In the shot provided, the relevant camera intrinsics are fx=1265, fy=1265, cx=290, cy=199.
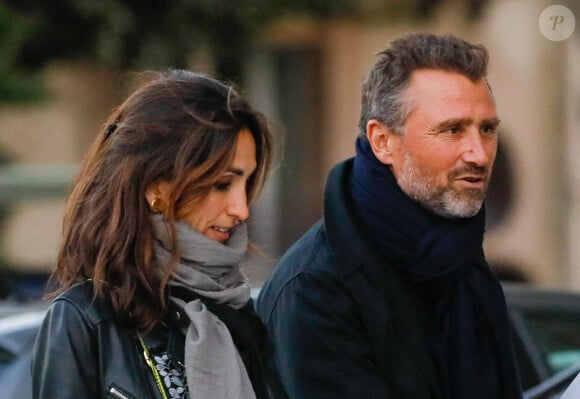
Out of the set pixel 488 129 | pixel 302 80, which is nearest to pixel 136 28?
pixel 302 80

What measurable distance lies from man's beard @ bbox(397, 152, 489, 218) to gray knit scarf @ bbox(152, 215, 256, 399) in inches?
20.5

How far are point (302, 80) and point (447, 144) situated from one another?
10.1 metres

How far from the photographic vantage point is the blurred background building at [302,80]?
1086 centimetres

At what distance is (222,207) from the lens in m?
2.69

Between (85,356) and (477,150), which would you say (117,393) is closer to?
(85,356)

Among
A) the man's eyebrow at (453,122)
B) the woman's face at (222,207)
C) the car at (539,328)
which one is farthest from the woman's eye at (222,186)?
the car at (539,328)

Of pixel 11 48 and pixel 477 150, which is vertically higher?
pixel 477 150

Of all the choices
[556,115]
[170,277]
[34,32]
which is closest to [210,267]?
[170,277]

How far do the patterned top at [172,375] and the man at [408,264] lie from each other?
0.39 m
